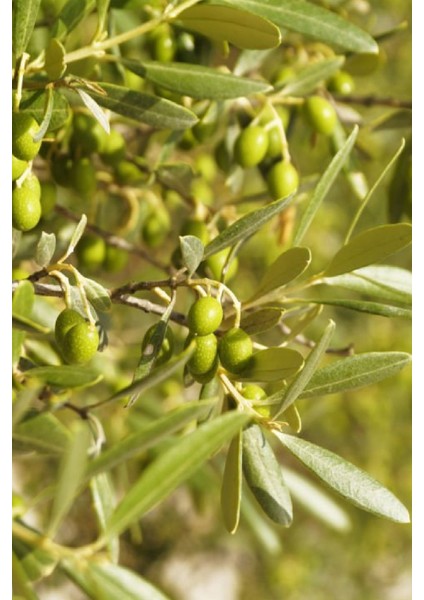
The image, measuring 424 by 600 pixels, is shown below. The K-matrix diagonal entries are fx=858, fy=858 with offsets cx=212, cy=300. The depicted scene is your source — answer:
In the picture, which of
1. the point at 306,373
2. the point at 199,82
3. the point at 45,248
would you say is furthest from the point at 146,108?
the point at 306,373

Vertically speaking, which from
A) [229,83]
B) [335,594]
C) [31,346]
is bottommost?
[335,594]

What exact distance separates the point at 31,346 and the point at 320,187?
0.37 metres

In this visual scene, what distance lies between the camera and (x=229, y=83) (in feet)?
2.70

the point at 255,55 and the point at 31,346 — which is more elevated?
the point at 255,55

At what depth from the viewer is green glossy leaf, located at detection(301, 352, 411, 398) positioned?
720 mm

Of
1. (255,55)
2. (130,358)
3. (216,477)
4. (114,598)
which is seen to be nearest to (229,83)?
(255,55)

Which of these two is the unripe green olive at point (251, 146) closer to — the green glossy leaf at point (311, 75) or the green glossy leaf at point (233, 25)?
the green glossy leaf at point (311, 75)

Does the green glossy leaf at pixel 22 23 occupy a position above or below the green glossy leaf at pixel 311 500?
above

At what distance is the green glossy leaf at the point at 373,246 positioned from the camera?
73 cm

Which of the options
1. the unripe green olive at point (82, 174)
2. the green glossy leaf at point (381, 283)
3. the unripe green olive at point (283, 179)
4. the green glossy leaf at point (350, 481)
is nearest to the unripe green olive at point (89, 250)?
the unripe green olive at point (82, 174)

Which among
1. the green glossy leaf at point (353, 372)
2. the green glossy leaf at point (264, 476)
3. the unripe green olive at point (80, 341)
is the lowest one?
the green glossy leaf at point (264, 476)
